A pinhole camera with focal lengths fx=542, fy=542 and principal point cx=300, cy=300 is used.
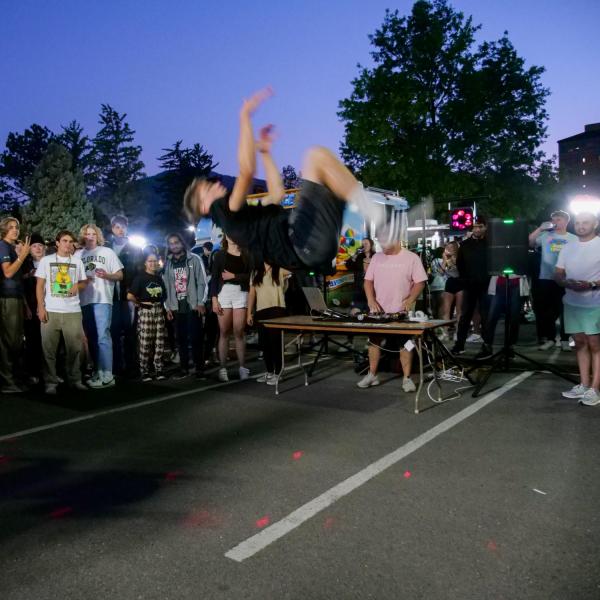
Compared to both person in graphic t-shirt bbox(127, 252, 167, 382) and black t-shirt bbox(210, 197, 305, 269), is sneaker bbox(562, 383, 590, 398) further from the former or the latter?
person in graphic t-shirt bbox(127, 252, 167, 382)

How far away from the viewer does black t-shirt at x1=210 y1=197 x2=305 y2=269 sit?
3416mm

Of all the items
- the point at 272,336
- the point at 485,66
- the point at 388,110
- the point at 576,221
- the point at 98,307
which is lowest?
the point at 272,336

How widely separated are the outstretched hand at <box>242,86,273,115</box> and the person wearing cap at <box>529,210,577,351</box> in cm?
655

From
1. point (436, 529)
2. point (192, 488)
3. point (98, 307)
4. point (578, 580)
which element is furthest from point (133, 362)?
point (578, 580)

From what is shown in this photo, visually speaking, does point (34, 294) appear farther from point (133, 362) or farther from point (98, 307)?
point (133, 362)

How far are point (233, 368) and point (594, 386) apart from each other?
5.01m

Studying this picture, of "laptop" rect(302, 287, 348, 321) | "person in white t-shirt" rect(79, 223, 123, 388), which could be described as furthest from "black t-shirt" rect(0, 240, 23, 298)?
"laptop" rect(302, 287, 348, 321)

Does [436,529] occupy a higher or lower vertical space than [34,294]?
lower

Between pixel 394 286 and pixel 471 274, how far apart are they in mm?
2896

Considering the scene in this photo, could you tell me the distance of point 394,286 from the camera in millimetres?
6660

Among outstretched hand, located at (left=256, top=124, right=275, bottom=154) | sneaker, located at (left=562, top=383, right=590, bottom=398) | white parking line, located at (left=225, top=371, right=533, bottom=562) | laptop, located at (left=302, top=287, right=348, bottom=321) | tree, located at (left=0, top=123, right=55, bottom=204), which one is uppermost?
tree, located at (left=0, top=123, right=55, bottom=204)

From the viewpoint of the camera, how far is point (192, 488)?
144 inches

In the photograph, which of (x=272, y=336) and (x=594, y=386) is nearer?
(x=594, y=386)

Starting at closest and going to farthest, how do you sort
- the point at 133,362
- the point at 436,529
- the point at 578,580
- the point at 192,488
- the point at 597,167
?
the point at 578,580, the point at 436,529, the point at 192,488, the point at 133,362, the point at 597,167
